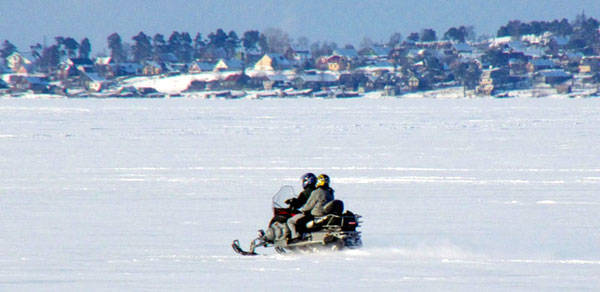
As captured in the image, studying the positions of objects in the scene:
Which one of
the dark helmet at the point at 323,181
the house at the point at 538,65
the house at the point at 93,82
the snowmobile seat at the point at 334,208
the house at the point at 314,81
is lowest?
the house at the point at 538,65

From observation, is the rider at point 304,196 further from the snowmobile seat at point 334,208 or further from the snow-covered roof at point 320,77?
the snow-covered roof at point 320,77

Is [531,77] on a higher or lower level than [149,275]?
lower

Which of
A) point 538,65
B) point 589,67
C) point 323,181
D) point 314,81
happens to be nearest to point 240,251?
point 323,181

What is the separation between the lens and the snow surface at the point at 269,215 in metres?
11.5

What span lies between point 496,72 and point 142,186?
168 metres

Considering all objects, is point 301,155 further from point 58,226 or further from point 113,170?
point 58,226

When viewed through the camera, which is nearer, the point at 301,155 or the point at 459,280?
the point at 459,280

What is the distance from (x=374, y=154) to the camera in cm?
3148

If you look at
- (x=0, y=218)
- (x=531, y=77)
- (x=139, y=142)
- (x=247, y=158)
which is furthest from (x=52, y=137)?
(x=531, y=77)

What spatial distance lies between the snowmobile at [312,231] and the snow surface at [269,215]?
0.64ft

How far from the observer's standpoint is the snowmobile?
1216cm

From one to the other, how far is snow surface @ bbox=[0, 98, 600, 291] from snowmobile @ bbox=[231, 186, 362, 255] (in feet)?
0.64

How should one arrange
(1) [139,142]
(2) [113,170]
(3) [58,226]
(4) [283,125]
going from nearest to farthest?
1. (3) [58,226]
2. (2) [113,170]
3. (1) [139,142]
4. (4) [283,125]

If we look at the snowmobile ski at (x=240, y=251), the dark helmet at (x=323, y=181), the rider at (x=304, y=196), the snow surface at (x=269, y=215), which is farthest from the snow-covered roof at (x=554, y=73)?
the dark helmet at (x=323, y=181)
